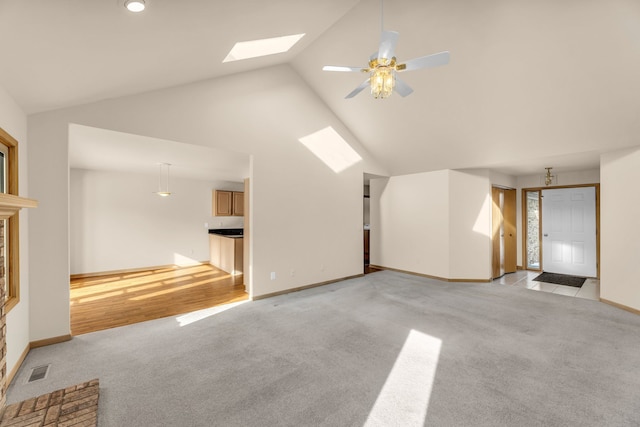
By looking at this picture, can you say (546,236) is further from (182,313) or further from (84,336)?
(84,336)

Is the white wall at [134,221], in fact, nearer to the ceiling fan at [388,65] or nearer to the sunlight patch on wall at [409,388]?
the ceiling fan at [388,65]

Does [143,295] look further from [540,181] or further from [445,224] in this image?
[540,181]

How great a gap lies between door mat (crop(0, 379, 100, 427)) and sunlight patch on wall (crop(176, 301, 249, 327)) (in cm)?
137

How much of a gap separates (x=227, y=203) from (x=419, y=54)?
5.86 metres

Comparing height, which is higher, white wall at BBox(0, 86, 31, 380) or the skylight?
the skylight

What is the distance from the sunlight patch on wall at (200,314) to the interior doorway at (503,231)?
208 inches

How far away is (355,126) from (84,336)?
5.20 m

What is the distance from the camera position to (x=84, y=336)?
3080 mm

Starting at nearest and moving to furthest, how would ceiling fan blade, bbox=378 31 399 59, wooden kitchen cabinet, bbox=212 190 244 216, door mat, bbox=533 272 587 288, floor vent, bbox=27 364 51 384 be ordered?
ceiling fan blade, bbox=378 31 399 59, floor vent, bbox=27 364 51 384, door mat, bbox=533 272 587 288, wooden kitchen cabinet, bbox=212 190 244 216

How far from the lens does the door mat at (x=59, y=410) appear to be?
1.75 meters

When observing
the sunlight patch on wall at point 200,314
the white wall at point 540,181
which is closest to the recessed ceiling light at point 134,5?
the sunlight patch on wall at point 200,314

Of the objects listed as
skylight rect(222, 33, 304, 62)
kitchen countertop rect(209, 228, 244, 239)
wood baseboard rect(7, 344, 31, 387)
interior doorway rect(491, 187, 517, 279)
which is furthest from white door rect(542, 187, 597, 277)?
wood baseboard rect(7, 344, 31, 387)

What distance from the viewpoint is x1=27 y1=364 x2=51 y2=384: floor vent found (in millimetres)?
2309

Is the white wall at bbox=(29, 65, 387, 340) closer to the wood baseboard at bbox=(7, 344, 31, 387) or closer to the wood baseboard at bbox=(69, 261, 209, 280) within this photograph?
the wood baseboard at bbox=(7, 344, 31, 387)
